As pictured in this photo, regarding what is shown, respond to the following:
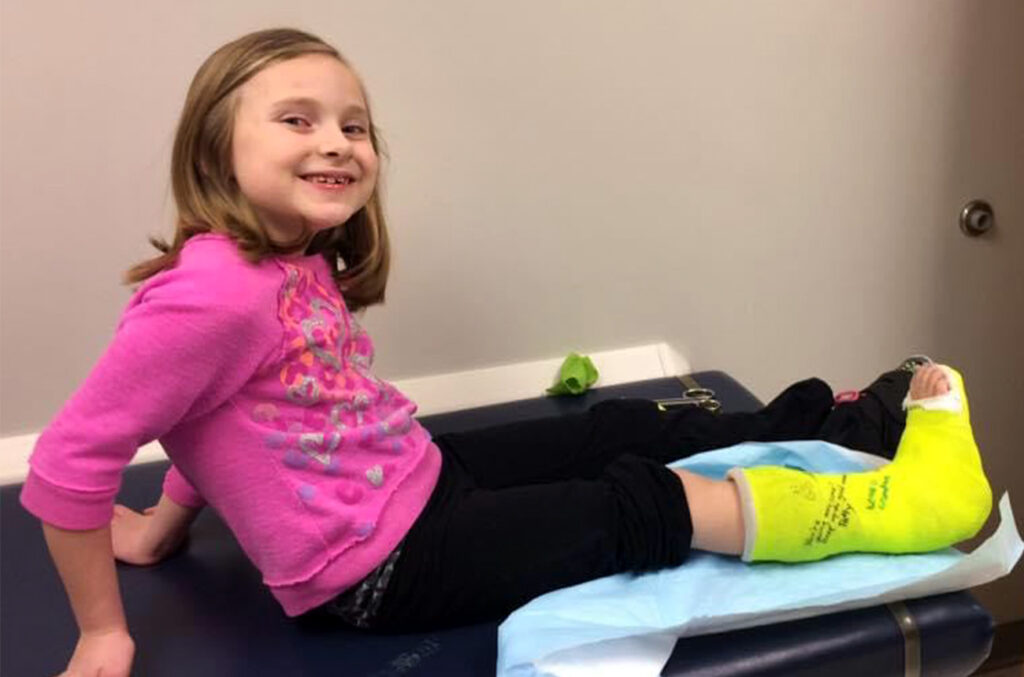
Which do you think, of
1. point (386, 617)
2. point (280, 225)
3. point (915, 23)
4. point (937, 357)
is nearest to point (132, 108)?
point (280, 225)

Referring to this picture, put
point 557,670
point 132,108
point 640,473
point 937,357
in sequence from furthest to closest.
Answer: point 937,357 < point 132,108 < point 640,473 < point 557,670

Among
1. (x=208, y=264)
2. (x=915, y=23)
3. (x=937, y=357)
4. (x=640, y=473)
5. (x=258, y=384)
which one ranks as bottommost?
(x=937, y=357)

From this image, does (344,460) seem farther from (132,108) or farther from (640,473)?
(132,108)

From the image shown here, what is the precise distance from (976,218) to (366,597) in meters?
1.20

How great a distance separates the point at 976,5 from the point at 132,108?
1.20 m

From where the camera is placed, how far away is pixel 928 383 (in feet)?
3.44

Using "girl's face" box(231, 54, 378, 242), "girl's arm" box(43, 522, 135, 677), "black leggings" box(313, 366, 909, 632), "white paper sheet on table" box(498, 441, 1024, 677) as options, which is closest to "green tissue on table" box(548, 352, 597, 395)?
"black leggings" box(313, 366, 909, 632)

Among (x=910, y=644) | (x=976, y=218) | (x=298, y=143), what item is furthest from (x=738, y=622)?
(x=976, y=218)

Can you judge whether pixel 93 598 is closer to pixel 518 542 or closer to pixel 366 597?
pixel 366 597

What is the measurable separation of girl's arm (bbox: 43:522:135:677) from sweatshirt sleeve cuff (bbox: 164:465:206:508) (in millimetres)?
183

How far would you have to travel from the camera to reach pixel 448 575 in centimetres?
A: 87

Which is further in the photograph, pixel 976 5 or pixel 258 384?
pixel 976 5

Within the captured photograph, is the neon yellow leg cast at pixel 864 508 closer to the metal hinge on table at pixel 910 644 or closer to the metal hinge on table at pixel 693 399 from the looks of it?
the metal hinge on table at pixel 910 644

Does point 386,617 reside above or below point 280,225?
below
